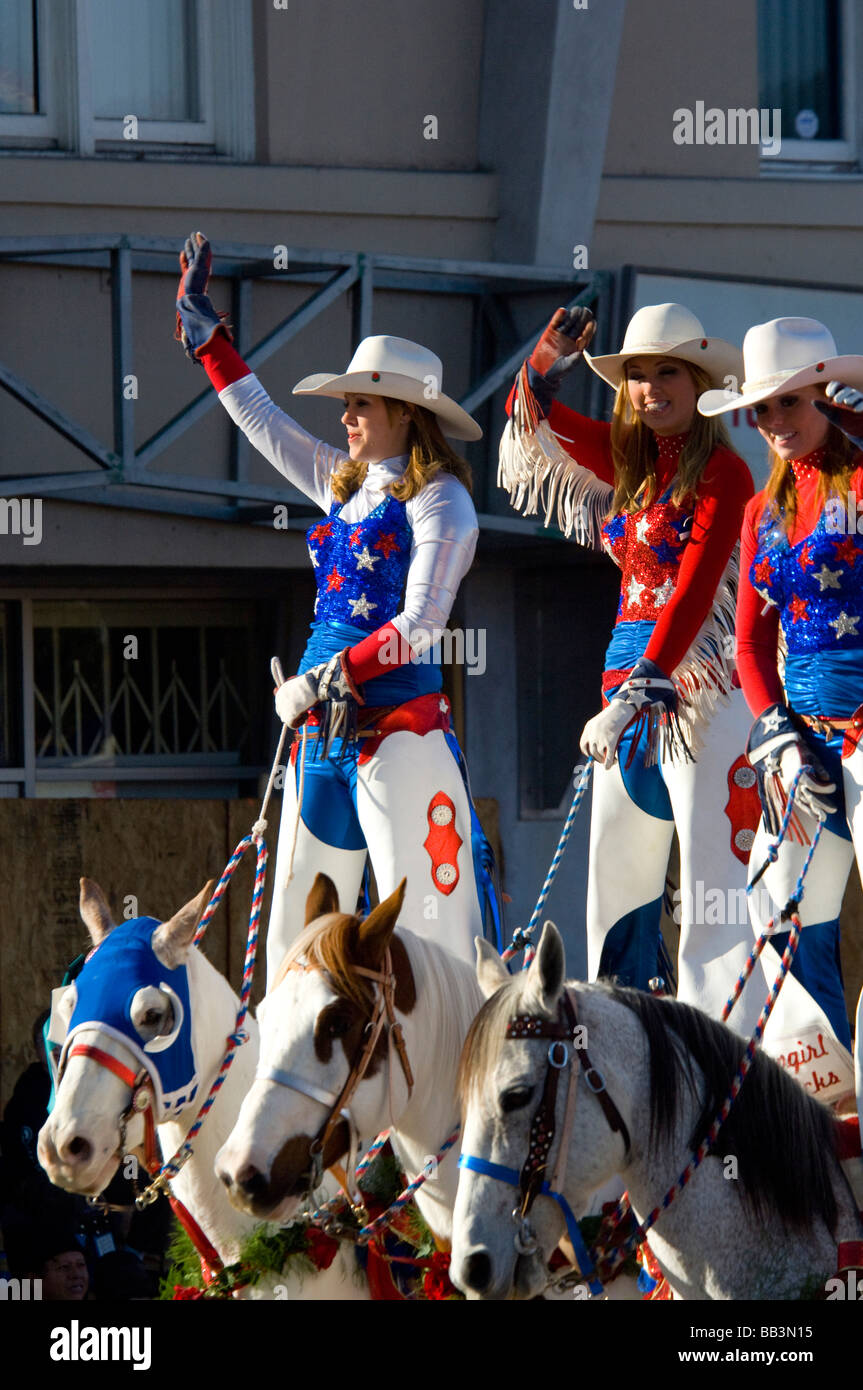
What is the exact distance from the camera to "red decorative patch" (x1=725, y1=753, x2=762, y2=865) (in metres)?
4.01

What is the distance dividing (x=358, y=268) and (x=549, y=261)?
2.72 ft

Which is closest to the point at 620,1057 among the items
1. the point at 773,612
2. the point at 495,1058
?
the point at 495,1058

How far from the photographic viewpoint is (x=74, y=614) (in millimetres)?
8008

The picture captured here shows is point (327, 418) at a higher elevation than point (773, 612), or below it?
higher

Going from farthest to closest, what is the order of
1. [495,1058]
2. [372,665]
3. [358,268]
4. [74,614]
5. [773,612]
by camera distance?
[74,614]
[358,268]
[372,665]
[773,612]
[495,1058]

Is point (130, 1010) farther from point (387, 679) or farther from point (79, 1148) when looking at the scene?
point (387, 679)

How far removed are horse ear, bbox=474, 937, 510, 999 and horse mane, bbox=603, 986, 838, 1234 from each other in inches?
8.4

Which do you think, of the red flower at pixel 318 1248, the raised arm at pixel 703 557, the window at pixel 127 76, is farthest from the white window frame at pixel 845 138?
the red flower at pixel 318 1248

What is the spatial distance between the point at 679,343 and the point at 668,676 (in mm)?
738

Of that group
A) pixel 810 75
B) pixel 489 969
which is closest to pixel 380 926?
pixel 489 969

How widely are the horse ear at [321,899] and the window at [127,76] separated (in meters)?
4.82

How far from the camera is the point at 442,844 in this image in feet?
13.5

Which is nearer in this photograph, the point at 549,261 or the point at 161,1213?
the point at 161,1213
